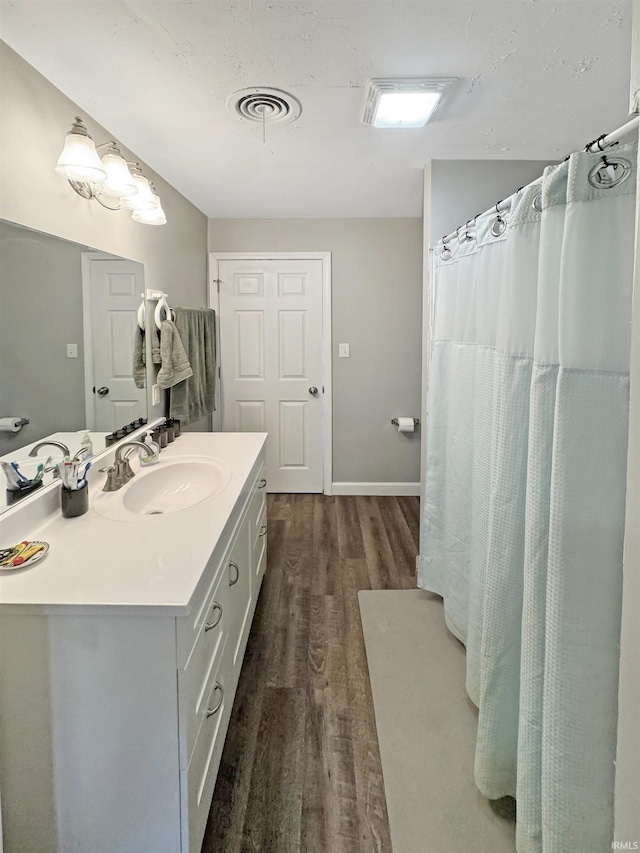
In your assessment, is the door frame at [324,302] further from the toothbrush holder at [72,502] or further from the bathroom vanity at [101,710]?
the bathroom vanity at [101,710]

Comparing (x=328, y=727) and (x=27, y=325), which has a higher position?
(x=27, y=325)

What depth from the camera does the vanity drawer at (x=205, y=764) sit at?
3.52ft

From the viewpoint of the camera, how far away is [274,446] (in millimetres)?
4012

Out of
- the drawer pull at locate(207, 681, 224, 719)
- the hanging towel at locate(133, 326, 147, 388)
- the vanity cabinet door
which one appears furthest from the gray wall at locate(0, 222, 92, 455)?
the drawer pull at locate(207, 681, 224, 719)

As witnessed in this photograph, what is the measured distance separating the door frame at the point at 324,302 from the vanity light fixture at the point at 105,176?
1558mm

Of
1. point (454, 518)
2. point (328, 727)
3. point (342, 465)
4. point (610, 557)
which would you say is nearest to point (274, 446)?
point (342, 465)

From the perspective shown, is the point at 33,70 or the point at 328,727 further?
the point at 328,727

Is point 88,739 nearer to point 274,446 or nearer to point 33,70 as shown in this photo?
point 33,70

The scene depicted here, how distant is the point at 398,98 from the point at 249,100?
0.54 meters

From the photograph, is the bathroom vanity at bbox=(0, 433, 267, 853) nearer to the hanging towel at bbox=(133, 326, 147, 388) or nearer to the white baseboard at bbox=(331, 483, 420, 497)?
the hanging towel at bbox=(133, 326, 147, 388)

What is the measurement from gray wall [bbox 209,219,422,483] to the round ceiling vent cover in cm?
183

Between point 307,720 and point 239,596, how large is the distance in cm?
50

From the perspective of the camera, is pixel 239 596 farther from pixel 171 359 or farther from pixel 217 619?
pixel 171 359

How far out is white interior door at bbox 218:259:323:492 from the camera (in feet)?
12.5
